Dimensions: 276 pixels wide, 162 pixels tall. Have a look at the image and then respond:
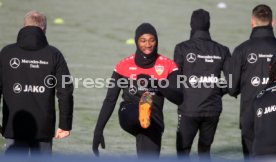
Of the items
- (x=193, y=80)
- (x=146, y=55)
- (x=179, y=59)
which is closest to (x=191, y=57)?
(x=179, y=59)

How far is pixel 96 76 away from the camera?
20469mm

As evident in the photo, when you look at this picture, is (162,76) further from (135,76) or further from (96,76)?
(96,76)

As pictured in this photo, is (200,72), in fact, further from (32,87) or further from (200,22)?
(32,87)

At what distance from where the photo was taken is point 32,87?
30.4 feet

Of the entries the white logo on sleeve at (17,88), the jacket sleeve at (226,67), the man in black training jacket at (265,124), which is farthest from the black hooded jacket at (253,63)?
the man in black training jacket at (265,124)

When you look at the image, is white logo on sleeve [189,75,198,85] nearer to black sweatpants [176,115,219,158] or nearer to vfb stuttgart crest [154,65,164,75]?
black sweatpants [176,115,219,158]

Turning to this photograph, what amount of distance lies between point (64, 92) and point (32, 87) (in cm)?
35

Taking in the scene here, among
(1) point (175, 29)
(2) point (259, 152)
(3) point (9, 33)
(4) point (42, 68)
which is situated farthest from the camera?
(1) point (175, 29)

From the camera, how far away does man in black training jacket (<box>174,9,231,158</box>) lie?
36.3 feet

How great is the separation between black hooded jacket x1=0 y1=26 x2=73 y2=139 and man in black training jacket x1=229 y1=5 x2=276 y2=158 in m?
2.31

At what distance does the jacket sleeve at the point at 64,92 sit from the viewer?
925 centimetres

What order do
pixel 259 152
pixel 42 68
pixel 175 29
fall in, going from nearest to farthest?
pixel 259 152, pixel 42 68, pixel 175 29

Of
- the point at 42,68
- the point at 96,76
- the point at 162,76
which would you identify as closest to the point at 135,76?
the point at 162,76

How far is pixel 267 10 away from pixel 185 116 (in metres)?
1.74
